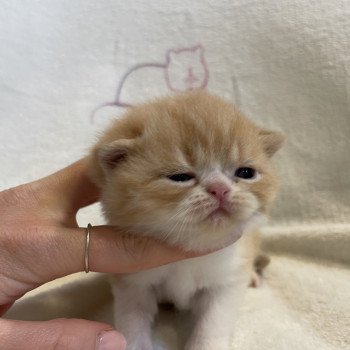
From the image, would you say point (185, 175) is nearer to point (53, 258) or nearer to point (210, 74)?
point (53, 258)

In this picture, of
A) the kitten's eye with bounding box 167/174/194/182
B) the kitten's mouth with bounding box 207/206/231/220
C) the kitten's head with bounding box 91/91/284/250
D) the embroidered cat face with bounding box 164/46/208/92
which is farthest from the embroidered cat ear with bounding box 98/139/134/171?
the embroidered cat face with bounding box 164/46/208/92

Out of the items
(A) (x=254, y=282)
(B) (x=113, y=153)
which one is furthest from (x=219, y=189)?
(A) (x=254, y=282)

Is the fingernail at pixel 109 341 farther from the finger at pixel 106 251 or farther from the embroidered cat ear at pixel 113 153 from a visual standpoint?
the embroidered cat ear at pixel 113 153

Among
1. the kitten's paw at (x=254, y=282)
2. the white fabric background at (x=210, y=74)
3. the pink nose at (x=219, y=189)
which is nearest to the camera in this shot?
the pink nose at (x=219, y=189)

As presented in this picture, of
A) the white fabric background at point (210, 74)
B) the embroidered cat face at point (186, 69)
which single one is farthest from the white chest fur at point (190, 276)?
the embroidered cat face at point (186, 69)

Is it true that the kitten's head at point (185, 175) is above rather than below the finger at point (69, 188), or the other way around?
above

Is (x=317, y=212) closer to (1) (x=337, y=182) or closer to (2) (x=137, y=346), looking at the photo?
(1) (x=337, y=182)

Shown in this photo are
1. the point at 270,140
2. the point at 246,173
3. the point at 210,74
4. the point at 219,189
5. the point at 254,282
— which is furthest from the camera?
the point at 210,74

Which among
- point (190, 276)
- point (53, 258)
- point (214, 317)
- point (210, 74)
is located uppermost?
point (210, 74)
